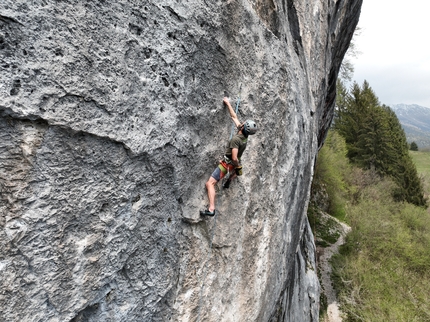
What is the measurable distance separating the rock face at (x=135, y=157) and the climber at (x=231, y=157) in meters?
0.17

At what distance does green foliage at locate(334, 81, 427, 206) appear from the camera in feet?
88.6

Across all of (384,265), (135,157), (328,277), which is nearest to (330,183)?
(384,265)

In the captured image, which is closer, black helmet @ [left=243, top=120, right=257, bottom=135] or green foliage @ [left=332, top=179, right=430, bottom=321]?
black helmet @ [left=243, top=120, right=257, bottom=135]

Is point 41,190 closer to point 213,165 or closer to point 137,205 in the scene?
point 137,205

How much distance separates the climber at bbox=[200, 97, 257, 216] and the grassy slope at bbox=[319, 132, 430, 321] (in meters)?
14.0

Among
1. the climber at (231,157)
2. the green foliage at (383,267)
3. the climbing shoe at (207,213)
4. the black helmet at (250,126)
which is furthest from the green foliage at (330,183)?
the climbing shoe at (207,213)

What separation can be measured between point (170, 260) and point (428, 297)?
1701 centimetres

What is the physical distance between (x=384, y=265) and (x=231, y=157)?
685 inches

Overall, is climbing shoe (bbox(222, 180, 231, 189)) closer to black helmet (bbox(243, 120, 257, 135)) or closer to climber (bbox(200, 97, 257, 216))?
climber (bbox(200, 97, 257, 216))

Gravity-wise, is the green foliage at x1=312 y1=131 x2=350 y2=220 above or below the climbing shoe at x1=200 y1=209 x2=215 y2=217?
below

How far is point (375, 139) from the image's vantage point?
30.1 m

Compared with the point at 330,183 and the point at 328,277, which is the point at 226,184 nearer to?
the point at 328,277

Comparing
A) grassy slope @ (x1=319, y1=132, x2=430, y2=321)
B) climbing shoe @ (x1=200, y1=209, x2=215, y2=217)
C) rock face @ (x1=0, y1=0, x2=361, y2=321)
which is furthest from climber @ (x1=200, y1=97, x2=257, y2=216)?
grassy slope @ (x1=319, y1=132, x2=430, y2=321)

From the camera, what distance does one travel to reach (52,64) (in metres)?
2.80
